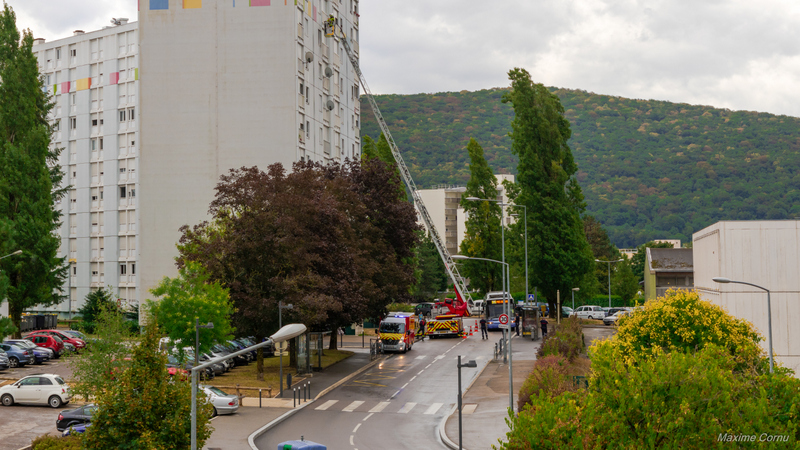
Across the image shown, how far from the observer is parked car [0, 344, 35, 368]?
45.8 metres

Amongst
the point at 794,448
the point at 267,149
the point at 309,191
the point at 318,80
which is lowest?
the point at 794,448

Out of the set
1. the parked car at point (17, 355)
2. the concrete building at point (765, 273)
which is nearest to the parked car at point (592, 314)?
the concrete building at point (765, 273)

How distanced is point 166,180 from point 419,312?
3434 cm

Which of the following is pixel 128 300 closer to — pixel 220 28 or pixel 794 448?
pixel 220 28

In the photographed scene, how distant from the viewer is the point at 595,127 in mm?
174500

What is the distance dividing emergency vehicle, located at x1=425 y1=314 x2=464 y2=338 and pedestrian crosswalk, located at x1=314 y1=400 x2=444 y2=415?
89.1 feet

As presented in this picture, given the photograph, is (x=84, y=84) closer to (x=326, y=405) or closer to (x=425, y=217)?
(x=425, y=217)

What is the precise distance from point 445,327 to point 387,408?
28.6 metres

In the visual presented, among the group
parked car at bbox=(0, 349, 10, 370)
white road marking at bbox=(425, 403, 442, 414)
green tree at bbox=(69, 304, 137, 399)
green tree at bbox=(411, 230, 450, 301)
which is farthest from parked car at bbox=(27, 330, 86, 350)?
green tree at bbox=(411, 230, 450, 301)

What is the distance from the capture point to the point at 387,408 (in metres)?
33.5

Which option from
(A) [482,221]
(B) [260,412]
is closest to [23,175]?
(B) [260,412]

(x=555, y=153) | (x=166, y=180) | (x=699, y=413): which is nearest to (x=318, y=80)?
(x=166, y=180)

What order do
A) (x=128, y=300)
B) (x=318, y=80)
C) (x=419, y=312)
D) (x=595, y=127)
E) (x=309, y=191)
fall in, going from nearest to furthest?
1. (x=309, y=191)
2. (x=318, y=80)
3. (x=128, y=300)
4. (x=419, y=312)
5. (x=595, y=127)

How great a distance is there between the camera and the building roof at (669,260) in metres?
75.2
